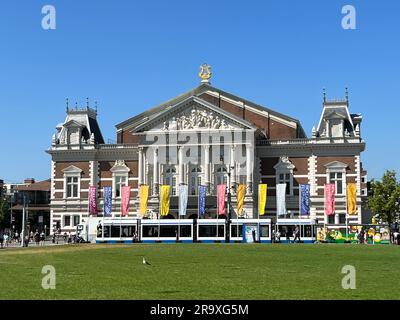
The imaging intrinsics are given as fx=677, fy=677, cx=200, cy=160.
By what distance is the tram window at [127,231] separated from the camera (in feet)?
251

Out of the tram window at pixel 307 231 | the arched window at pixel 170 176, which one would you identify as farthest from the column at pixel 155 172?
the tram window at pixel 307 231

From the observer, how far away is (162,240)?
2958 inches

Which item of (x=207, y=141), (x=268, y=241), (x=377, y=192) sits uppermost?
(x=207, y=141)

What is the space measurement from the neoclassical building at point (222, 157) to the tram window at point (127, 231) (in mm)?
11345

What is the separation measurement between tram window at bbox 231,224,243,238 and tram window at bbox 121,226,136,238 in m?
11.3

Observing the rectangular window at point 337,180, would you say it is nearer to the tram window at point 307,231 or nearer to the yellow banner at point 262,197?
the yellow banner at point 262,197

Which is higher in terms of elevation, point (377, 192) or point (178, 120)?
point (178, 120)

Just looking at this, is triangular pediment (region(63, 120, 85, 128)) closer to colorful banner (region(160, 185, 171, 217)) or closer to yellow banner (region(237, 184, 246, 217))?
colorful banner (region(160, 185, 171, 217))

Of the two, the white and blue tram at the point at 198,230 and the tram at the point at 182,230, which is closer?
the white and blue tram at the point at 198,230

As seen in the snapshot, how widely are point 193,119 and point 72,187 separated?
20216mm

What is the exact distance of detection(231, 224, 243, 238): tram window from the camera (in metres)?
73.9

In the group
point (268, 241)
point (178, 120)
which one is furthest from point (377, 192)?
point (178, 120)
